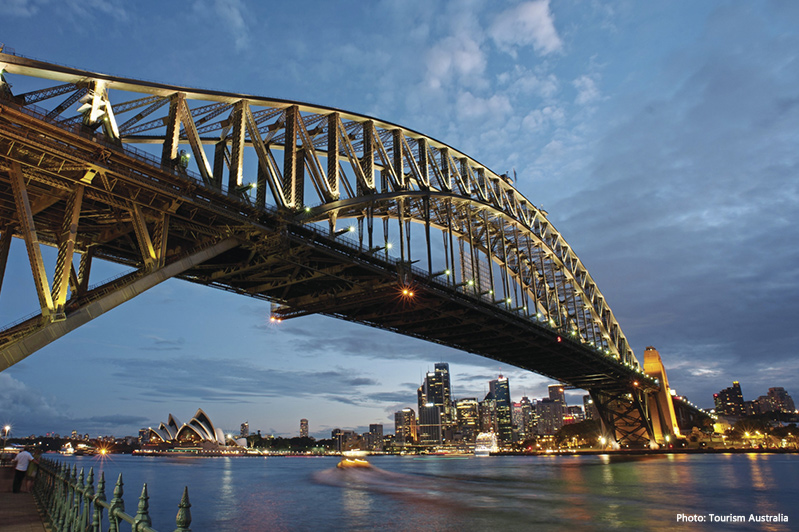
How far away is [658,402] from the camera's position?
10338cm

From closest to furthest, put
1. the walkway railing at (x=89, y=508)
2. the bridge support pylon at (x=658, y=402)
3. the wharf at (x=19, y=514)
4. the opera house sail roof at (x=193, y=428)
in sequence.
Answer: the walkway railing at (x=89, y=508) < the wharf at (x=19, y=514) < the bridge support pylon at (x=658, y=402) < the opera house sail roof at (x=193, y=428)

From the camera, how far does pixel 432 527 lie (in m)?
25.6

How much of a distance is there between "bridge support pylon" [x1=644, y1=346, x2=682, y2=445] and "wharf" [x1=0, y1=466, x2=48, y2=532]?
341ft

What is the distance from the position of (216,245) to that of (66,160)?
8899mm

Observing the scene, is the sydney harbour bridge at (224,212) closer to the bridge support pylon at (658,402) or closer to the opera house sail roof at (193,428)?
the bridge support pylon at (658,402)

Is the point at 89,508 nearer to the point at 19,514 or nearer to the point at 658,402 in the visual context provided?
the point at 19,514

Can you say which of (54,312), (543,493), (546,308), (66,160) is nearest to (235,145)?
(66,160)

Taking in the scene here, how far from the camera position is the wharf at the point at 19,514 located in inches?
446

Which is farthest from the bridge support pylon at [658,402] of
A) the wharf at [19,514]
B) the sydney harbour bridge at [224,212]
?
the wharf at [19,514]

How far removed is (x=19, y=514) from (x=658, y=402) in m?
109

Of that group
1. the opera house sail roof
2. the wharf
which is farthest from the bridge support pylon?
the opera house sail roof

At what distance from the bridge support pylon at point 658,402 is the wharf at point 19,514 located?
341 ft

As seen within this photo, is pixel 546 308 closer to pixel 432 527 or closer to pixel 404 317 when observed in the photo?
pixel 404 317

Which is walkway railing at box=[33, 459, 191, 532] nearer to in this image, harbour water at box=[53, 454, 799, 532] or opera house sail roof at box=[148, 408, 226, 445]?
harbour water at box=[53, 454, 799, 532]
